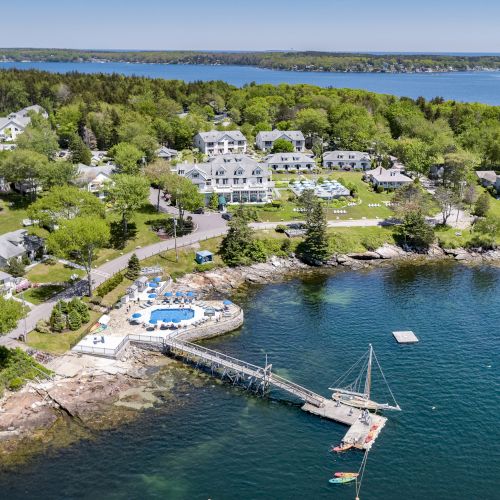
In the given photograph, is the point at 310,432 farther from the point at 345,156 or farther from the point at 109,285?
the point at 345,156

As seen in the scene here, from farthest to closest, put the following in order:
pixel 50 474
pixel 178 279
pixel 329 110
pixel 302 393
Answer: pixel 329 110 → pixel 178 279 → pixel 302 393 → pixel 50 474

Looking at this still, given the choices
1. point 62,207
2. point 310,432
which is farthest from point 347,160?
point 310,432

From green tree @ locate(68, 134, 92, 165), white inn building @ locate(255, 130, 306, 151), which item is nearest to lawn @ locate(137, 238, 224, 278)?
green tree @ locate(68, 134, 92, 165)

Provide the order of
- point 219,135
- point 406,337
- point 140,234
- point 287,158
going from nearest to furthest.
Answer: point 406,337
point 140,234
point 287,158
point 219,135

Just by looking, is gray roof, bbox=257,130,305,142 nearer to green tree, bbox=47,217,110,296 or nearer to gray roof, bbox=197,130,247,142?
gray roof, bbox=197,130,247,142

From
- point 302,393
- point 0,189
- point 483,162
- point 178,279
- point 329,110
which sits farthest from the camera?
point 329,110

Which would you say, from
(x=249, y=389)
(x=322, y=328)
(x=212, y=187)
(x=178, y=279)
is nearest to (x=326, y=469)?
(x=249, y=389)

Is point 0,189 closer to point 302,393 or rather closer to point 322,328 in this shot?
point 322,328
